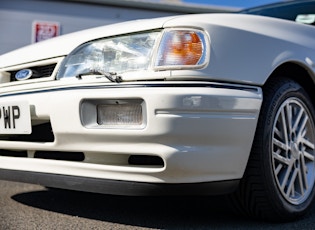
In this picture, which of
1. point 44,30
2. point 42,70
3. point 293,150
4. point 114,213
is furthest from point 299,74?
point 44,30

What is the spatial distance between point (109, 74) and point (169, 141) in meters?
0.43

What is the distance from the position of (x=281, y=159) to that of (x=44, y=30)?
31.9ft

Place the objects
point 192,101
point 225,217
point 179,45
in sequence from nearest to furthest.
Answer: point 192,101, point 179,45, point 225,217

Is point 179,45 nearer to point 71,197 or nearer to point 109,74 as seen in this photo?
point 109,74

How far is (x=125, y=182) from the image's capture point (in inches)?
94.0

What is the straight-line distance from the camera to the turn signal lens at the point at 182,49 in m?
2.38

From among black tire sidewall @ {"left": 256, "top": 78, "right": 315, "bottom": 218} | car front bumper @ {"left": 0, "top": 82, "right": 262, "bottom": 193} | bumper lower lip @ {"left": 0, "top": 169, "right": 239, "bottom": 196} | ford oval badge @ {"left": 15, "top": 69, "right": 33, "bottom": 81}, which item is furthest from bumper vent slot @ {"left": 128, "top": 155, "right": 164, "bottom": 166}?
ford oval badge @ {"left": 15, "top": 69, "right": 33, "bottom": 81}

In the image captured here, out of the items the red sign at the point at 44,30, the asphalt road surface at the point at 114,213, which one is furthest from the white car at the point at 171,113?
the red sign at the point at 44,30

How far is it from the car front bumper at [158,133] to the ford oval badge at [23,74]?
26cm

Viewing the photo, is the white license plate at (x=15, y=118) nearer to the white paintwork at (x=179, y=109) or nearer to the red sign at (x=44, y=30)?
the white paintwork at (x=179, y=109)

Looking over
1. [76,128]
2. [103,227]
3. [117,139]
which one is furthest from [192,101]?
[103,227]

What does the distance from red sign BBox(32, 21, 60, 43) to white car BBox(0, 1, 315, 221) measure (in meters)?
8.99

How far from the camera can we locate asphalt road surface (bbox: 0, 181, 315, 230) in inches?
Answer: 104

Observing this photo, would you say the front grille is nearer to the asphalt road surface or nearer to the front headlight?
the front headlight
